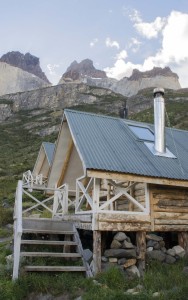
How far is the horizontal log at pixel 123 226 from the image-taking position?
9.98 m

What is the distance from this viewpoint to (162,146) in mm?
12648

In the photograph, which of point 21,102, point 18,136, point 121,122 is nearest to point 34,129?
point 18,136

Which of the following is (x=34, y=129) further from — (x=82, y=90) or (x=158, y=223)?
(x=158, y=223)

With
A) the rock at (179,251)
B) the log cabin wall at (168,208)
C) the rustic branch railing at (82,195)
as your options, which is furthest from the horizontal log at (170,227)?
the rustic branch railing at (82,195)

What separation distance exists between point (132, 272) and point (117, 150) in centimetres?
383

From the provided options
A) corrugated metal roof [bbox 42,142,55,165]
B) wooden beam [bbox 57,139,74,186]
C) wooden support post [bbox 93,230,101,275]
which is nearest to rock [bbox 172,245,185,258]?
wooden support post [bbox 93,230,101,275]

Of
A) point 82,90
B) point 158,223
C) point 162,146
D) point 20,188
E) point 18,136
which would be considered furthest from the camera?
point 82,90

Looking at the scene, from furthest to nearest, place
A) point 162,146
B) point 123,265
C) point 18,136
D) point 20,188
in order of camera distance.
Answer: point 18,136 → point 162,146 → point 20,188 → point 123,265

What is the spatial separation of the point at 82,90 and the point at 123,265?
120400 mm

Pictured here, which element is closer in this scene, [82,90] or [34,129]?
[34,129]

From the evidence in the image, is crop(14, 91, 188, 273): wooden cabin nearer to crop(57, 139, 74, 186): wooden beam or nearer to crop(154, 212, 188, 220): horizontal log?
crop(154, 212, 188, 220): horizontal log

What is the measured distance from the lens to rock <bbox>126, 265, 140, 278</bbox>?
377 inches

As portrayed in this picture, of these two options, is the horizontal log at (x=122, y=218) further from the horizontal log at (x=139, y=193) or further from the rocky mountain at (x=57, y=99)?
the rocky mountain at (x=57, y=99)

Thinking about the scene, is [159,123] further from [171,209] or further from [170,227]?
[170,227]
